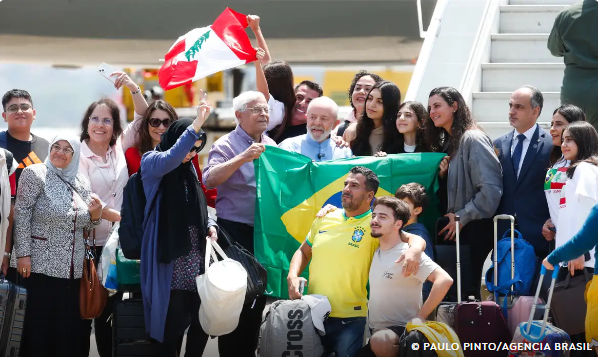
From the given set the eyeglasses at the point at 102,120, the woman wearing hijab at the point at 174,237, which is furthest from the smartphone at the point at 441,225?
the eyeglasses at the point at 102,120

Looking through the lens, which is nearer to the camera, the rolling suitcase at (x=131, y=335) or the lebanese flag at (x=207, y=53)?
the rolling suitcase at (x=131, y=335)

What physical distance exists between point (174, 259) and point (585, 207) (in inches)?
102

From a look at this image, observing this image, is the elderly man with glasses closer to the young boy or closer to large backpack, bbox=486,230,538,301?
the young boy

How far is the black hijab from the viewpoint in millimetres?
5641

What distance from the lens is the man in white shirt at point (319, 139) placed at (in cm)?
656

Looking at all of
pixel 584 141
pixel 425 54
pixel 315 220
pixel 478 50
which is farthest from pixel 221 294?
pixel 478 50

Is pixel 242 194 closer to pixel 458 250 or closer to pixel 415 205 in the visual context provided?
pixel 415 205

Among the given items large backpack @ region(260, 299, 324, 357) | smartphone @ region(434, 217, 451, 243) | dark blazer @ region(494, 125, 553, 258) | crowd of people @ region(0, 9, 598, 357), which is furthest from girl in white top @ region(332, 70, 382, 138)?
large backpack @ region(260, 299, 324, 357)

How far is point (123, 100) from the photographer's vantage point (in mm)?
25266

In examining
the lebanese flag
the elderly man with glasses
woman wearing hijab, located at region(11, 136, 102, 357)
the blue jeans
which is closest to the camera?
the blue jeans

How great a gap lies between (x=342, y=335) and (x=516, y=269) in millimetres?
1216

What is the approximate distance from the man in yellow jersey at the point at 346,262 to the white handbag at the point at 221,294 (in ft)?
1.41

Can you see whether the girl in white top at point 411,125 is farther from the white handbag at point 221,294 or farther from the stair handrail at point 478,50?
the stair handrail at point 478,50

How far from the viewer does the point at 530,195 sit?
20.3ft
